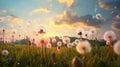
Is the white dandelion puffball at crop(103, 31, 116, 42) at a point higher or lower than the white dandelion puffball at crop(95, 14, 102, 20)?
lower

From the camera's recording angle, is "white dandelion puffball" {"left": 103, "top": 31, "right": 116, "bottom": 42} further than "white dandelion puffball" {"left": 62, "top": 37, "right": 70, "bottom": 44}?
No

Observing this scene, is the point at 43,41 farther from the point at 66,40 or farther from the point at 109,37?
the point at 109,37

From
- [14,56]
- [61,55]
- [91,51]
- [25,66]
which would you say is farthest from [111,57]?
[14,56]

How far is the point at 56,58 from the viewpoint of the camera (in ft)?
7.54

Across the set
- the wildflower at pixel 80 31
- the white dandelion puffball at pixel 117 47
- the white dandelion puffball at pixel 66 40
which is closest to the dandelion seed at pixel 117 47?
the white dandelion puffball at pixel 117 47

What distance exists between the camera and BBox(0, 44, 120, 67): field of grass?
2.15 meters

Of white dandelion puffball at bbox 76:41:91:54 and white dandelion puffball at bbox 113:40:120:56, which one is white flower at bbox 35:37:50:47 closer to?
white dandelion puffball at bbox 76:41:91:54

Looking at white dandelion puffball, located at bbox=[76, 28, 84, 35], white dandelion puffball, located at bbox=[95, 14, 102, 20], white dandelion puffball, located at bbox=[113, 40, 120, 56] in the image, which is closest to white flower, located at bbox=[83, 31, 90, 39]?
white dandelion puffball, located at bbox=[76, 28, 84, 35]

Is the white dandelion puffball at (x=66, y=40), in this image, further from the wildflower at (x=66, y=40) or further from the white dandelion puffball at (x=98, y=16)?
the white dandelion puffball at (x=98, y=16)

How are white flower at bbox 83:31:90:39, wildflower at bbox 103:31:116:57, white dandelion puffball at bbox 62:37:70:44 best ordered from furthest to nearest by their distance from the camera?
white dandelion puffball at bbox 62:37:70:44
white flower at bbox 83:31:90:39
wildflower at bbox 103:31:116:57

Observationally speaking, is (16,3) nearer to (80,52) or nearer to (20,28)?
(20,28)

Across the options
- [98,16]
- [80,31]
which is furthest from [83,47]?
[98,16]

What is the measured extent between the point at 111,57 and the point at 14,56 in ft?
2.55

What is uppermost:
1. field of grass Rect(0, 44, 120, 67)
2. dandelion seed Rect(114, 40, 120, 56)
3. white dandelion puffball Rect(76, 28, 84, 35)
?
white dandelion puffball Rect(76, 28, 84, 35)
